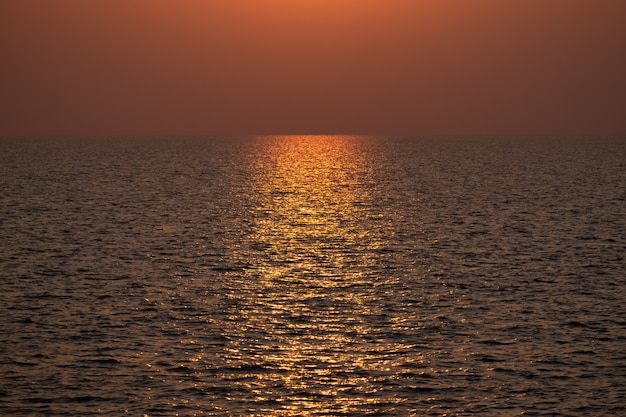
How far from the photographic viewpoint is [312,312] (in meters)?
47.1

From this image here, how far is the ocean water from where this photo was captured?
111 ft

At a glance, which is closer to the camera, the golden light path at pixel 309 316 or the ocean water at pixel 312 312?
the ocean water at pixel 312 312

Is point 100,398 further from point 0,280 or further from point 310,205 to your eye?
→ point 310,205

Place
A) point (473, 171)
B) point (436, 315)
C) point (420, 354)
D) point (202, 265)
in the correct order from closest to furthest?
point (420, 354), point (436, 315), point (202, 265), point (473, 171)

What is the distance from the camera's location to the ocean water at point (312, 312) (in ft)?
111

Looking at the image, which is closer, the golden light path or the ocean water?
the ocean water

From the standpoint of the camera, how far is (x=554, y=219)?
90.8 meters

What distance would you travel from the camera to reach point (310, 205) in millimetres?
111688

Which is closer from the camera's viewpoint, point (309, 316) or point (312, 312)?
point (309, 316)

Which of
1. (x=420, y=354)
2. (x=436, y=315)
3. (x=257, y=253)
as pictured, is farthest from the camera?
(x=257, y=253)

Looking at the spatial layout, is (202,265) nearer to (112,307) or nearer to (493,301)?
(112,307)

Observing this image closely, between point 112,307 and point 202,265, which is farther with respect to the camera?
point 202,265

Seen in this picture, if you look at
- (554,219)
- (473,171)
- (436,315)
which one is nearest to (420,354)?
(436,315)

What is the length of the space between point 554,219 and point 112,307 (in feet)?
184
